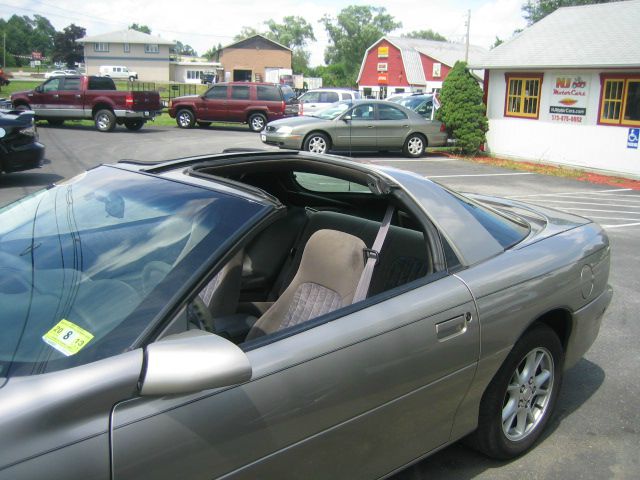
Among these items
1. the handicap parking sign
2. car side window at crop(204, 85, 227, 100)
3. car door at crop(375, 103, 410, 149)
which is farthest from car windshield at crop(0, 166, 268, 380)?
car side window at crop(204, 85, 227, 100)

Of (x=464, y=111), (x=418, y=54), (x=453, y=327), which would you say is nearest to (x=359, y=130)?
(x=464, y=111)

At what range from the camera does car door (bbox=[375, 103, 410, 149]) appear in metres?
17.9

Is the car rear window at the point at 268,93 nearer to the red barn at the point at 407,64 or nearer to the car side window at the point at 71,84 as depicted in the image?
the car side window at the point at 71,84

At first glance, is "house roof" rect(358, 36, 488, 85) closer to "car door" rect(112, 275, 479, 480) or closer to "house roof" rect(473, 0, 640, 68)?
"house roof" rect(473, 0, 640, 68)

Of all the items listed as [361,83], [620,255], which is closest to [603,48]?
[620,255]

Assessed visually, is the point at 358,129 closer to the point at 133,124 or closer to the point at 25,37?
the point at 133,124

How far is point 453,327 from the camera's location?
2656 mm

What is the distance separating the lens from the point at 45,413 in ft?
5.46

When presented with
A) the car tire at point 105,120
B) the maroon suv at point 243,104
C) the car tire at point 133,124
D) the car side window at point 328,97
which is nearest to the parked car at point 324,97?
the car side window at point 328,97

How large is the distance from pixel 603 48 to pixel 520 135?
3.21 meters

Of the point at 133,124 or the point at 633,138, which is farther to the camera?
the point at 133,124

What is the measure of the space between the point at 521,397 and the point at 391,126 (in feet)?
50.4

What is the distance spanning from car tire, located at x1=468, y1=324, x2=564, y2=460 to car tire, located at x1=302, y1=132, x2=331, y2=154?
1376 centimetres

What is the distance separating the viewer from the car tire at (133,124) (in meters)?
23.0
